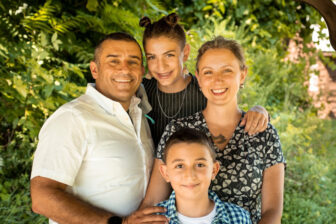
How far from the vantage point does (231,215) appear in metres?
1.94

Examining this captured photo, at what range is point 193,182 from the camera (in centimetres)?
185

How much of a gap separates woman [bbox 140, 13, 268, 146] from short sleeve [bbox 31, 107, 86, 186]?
2.37 ft

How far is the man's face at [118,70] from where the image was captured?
2.33 meters

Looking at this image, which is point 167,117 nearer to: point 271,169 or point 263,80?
point 271,169

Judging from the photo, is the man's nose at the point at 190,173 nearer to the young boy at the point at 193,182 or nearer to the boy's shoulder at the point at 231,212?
the young boy at the point at 193,182

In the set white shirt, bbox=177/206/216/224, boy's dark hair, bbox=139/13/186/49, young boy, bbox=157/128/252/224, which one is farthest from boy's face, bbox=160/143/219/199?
boy's dark hair, bbox=139/13/186/49

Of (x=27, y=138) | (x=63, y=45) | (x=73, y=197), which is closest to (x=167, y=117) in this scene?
(x=73, y=197)

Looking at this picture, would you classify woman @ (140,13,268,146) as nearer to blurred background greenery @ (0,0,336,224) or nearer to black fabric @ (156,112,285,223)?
black fabric @ (156,112,285,223)

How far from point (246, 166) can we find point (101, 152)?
2.65 feet

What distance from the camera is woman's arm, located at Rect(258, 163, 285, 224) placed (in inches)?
80.9

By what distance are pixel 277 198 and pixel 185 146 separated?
62 centimetres

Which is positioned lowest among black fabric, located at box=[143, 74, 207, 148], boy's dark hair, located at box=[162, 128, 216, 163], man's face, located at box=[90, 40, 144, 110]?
boy's dark hair, located at box=[162, 128, 216, 163]

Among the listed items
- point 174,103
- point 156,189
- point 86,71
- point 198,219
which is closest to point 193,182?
point 198,219

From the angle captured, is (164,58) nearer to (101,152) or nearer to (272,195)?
(101,152)
